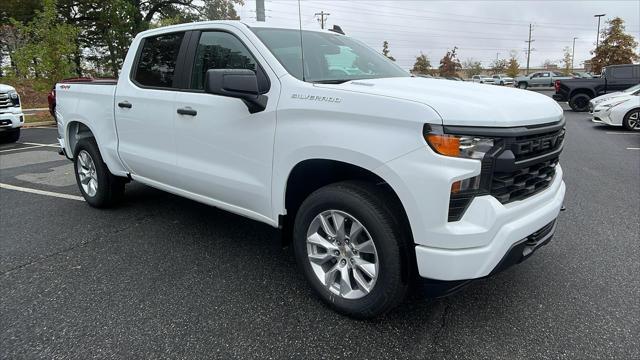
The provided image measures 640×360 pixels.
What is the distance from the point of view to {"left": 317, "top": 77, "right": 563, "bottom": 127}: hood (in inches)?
88.2

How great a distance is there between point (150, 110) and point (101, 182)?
1413 mm

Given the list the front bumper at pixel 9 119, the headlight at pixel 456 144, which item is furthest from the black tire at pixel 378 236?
the front bumper at pixel 9 119

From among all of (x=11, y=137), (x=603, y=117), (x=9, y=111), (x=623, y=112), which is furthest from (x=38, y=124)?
(x=623, y=112)

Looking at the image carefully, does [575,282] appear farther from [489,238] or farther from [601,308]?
[489,238]

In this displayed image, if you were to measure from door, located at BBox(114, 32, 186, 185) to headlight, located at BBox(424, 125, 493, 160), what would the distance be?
7.59 ft

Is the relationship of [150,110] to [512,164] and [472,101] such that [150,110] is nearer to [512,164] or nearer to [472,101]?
[472,101]

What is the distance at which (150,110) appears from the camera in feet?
12.8

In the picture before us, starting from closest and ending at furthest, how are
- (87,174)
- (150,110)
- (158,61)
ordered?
(150,110) → (158,61) → (87,174)

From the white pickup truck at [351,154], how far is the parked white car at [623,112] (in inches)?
448

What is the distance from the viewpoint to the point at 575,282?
3.21 meters

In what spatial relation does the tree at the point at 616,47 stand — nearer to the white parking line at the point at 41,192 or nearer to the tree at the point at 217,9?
the tree at the point at 217,9

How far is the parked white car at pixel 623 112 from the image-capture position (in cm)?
1214

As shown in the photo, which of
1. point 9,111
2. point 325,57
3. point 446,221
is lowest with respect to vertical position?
point 446,221

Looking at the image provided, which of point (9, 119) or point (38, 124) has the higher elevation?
point (9, 119)
